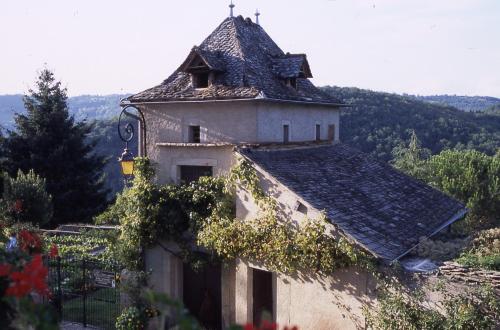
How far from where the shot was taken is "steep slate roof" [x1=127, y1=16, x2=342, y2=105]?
14.6 metres

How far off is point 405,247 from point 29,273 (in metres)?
9.33

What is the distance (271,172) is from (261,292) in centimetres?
364

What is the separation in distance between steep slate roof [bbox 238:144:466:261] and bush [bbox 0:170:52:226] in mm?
15778

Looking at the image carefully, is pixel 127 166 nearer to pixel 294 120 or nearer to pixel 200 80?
pixel 200 80

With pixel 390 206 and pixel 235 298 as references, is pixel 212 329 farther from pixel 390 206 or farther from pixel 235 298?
pixel 390 206

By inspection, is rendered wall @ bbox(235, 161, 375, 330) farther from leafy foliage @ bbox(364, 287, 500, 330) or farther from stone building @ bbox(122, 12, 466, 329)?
leafy foliage @ bbox(364, 287, 500, 330)

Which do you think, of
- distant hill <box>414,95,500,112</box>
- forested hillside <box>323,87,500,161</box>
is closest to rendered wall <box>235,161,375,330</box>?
forested hillside <box>323,87,500,161</box>

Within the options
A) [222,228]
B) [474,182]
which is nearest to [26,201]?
[222,228]

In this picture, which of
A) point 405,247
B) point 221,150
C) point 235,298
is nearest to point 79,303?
point 235,298

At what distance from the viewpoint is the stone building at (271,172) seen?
11.6m

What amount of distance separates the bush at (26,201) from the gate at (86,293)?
8.43m

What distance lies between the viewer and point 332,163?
639 inches

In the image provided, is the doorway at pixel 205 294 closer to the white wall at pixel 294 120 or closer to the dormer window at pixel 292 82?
the white wall at pixel 294 120

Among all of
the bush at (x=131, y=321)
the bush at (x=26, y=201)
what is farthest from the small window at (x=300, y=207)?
the bush at (x=26, y=201)
